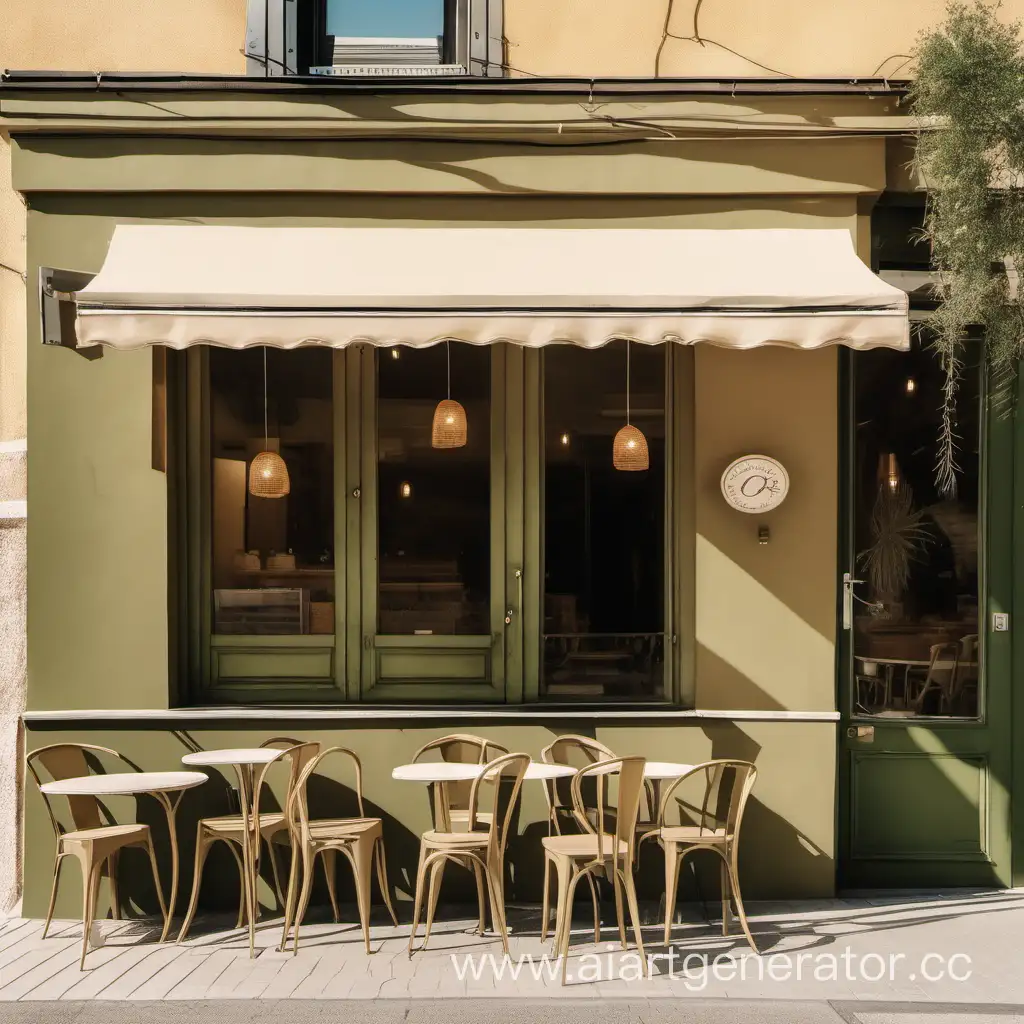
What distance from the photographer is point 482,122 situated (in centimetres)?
666

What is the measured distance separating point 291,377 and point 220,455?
678 mm

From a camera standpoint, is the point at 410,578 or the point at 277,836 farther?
the point at 410,578

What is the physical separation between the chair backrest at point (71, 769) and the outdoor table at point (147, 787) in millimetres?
62

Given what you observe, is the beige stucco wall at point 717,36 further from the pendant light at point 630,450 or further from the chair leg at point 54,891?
the chair leg at point 54,891

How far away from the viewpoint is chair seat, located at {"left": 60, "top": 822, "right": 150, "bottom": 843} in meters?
5.79

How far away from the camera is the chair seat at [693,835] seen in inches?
227

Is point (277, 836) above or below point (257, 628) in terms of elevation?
below

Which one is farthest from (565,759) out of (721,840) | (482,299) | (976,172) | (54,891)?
(976,172)

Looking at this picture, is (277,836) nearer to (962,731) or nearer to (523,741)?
(523,741)

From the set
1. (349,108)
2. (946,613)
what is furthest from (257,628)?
(946,613)

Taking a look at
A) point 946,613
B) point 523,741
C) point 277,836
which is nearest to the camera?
point 277,836

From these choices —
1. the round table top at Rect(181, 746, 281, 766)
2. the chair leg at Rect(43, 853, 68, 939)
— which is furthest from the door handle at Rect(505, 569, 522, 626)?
the chair leg at Rect(43, 853, 68, 939)

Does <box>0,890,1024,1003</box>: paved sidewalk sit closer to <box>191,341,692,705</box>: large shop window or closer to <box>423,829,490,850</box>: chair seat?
<box>423,829,490,850</box>: chair seat

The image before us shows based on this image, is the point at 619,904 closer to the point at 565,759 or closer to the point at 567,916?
the point at 567,916
